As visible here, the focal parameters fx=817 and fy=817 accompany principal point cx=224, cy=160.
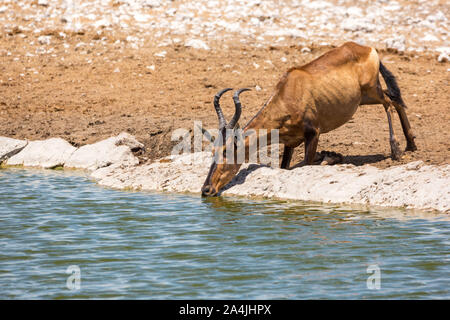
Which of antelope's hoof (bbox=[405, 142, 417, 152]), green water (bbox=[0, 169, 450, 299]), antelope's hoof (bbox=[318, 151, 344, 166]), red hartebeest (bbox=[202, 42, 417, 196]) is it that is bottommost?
green water (bbox=[0, 169, 450, 299])

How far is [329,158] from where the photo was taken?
10.8m

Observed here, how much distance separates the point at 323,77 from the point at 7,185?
4.67 metres

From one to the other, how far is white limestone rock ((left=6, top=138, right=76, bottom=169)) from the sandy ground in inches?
16.3

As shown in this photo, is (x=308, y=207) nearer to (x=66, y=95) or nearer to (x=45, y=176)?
(x=45, y=176)

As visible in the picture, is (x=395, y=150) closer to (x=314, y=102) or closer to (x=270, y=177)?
(x=314, y=102)

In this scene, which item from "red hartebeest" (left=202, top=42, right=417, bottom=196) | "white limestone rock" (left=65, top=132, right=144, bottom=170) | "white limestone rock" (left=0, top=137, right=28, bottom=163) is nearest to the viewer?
"red hartebeest" (left=202, top=42, right=417, bottom=196)

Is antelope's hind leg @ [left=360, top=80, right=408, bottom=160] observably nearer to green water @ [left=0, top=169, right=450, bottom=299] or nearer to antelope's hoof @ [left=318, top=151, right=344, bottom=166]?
antelope's hoof @ [left=318, top=151, right=344, bottom=166]

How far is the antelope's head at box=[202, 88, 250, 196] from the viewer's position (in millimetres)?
10070

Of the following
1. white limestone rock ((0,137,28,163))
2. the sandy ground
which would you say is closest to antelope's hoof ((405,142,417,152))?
the sandy ground

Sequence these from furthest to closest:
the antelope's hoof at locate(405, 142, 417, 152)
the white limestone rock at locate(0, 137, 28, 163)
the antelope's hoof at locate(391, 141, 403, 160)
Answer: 1. the white limestone rock at locate(0, 137, 28, 163)
2. the antelope's hoof at locate(405, 142, 417, 152)
3. the antelope's hoof at locate(391, 141, 403, 160)

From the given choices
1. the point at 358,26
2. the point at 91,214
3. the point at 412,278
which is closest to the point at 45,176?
the point at 91,214

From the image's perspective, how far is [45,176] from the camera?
12.3 meters

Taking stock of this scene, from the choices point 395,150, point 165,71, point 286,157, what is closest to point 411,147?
point 395,150

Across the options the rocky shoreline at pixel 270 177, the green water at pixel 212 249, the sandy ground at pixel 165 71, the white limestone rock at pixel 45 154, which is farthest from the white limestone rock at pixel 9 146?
the green water at pixel 212 249
